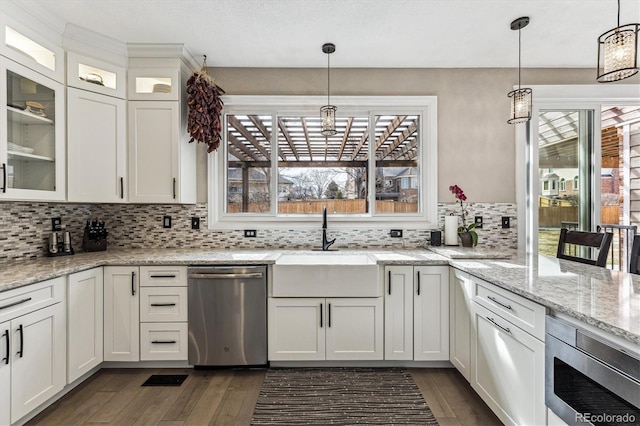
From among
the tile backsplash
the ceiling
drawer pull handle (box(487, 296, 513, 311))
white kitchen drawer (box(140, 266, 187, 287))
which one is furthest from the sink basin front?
the ceiling

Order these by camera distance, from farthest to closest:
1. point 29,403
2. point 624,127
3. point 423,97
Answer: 1. point 624,127
2. point 423,97
3. point 29,403

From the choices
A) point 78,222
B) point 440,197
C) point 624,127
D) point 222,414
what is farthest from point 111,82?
point 624,127

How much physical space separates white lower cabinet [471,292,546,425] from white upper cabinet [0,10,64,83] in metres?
3.41

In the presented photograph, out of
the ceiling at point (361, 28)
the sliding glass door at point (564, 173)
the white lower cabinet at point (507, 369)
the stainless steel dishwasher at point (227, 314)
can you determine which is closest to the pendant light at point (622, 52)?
the ceiling at point (361, 28)

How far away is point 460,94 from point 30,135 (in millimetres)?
3615

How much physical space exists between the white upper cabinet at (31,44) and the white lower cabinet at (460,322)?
11.0 feet

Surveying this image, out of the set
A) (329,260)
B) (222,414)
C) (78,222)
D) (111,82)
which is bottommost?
(222,414)

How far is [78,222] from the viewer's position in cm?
303

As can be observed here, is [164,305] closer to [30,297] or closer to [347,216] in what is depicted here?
[30,297]

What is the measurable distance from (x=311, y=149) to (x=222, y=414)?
239cm

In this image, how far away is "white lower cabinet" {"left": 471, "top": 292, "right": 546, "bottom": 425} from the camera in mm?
1539

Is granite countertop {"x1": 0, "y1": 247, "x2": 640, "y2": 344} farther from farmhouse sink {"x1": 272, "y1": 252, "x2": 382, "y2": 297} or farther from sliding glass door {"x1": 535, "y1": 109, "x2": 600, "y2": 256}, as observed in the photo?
sliding glass door {"x1": 535, "y1": 109, "x2": 600, "y2": 256}

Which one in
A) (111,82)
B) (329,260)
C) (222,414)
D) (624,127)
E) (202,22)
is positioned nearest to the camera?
(222,414)

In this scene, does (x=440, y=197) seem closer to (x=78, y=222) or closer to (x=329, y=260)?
(x=329, y=260)
